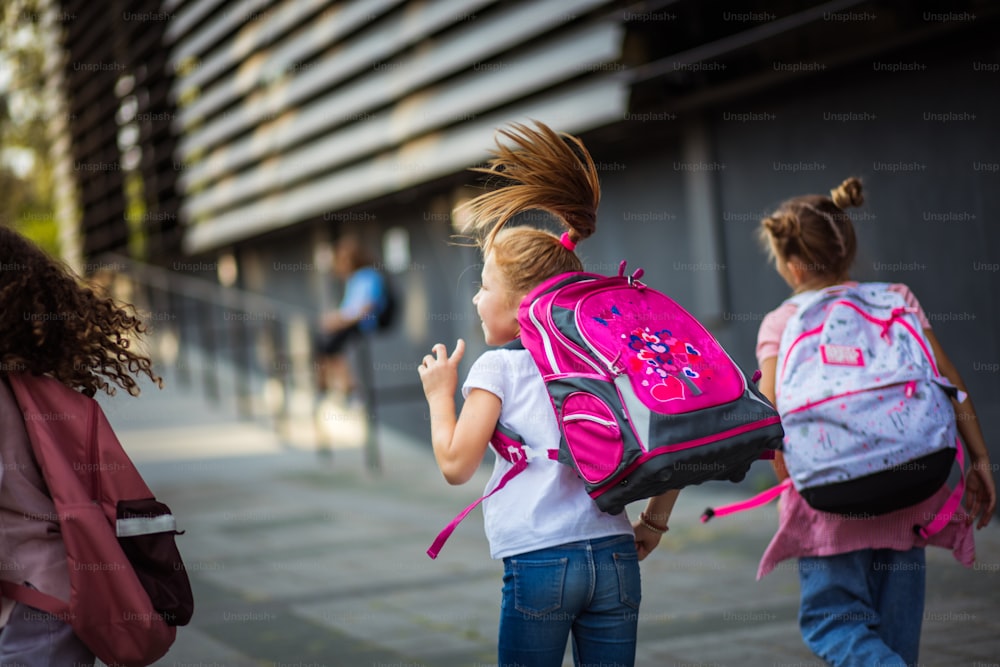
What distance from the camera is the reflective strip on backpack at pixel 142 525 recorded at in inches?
104

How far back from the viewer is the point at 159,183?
18469mm

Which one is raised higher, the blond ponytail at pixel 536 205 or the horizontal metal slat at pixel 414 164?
the horizontal metal slat at pixel 414 164

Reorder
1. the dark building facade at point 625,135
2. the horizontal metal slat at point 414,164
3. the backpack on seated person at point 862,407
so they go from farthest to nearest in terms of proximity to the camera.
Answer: the horizontal metal slat at point 414,164, the dark building facade at point 625,135, the backpack on seated person at point 862,407

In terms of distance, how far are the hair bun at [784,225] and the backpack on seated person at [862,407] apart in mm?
233

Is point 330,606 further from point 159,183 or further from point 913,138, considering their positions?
point 159,183

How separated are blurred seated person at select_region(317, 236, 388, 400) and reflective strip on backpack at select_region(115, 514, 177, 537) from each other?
8.93 metres

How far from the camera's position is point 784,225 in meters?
3.64

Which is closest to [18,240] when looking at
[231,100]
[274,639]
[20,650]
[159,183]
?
[20,650]

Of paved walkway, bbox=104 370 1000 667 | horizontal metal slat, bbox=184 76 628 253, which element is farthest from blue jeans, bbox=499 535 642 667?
horizontal metal slat, bbox=184 76 628 253

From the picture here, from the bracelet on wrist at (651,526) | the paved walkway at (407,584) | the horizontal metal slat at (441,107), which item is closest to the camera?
the bracelet on wrist at (651,526)

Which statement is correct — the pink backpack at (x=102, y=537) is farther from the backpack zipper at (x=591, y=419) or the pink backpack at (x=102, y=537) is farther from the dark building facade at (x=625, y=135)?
the dark building facade at (x=625, y=135)

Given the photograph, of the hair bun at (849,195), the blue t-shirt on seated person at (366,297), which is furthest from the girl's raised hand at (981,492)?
the blue t-shirt on seated person at (366,297)

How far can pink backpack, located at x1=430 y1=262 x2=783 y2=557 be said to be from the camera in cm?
262

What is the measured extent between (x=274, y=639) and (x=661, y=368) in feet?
10.7
